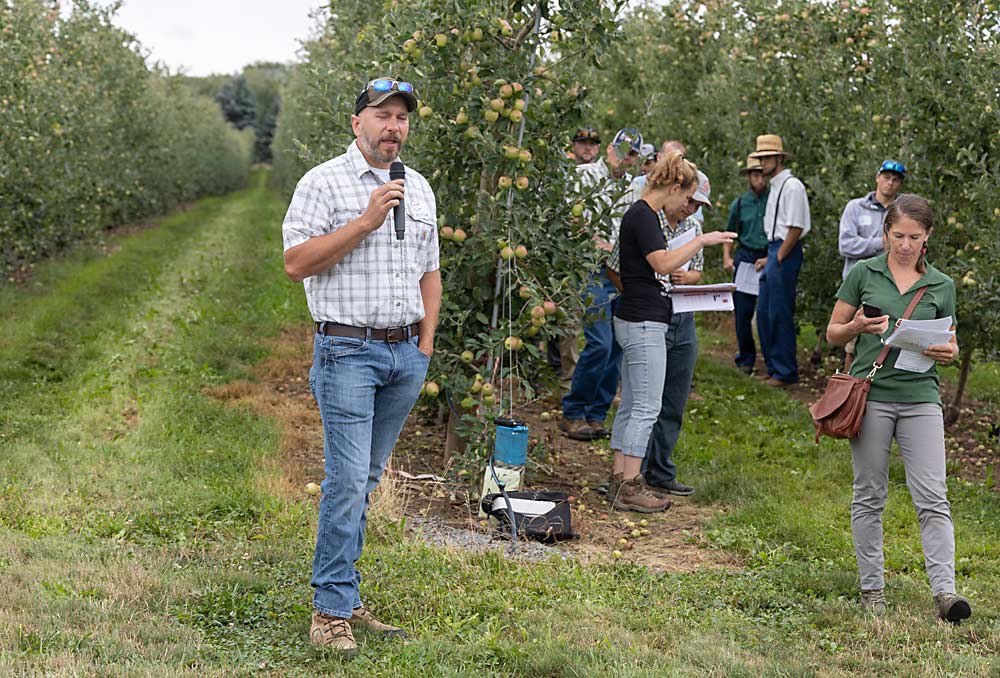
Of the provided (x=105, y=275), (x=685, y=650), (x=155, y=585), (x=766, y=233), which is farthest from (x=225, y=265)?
(x=685, y=650)

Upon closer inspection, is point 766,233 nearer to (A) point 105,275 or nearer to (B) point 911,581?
(B) point 911,581

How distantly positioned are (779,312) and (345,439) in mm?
7130

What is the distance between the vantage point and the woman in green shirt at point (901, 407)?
4.86 m

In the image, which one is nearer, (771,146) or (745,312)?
(771,146)

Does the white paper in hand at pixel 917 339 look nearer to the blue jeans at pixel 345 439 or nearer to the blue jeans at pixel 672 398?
the blue jeans at pixel 672 398

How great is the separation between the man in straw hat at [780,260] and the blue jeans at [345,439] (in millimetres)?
6520

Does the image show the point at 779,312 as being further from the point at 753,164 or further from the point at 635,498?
the point at 635,498

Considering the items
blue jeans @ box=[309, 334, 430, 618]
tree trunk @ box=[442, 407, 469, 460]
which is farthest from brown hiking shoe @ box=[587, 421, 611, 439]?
blue jeans @ box=[309, 334, 430, 618]

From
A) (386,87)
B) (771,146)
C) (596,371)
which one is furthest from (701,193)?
(386,87)

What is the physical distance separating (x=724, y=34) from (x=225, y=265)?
9494mm

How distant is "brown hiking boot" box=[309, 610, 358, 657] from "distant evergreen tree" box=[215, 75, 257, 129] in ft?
306

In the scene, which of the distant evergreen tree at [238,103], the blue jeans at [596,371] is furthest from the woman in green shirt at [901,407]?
the distant evergreen tree at [238,103]

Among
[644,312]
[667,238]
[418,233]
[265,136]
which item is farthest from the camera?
[265,136]

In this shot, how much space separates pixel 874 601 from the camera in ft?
16.2
